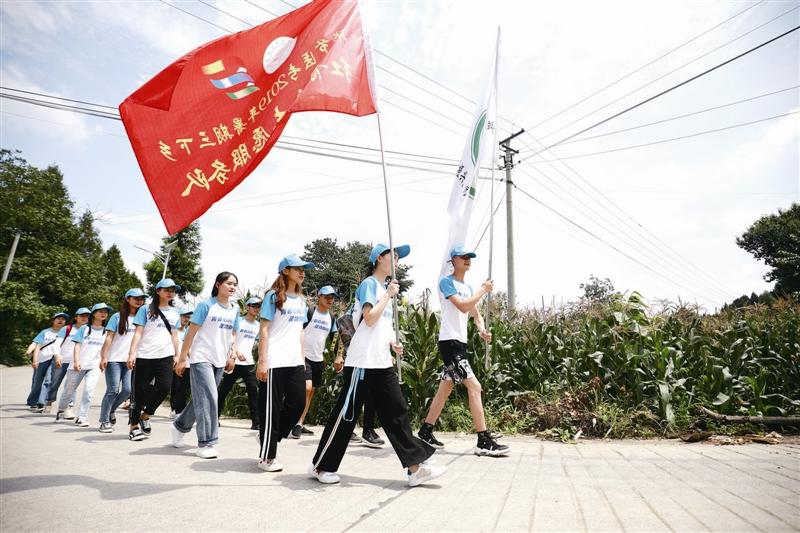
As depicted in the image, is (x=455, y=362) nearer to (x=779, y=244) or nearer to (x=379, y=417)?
(x=379, y=417)

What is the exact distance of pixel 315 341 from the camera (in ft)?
22.6

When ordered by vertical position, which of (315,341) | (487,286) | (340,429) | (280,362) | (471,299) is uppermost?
(487,286)

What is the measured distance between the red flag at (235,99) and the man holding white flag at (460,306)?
2168 mm

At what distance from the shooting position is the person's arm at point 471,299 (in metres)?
4.99

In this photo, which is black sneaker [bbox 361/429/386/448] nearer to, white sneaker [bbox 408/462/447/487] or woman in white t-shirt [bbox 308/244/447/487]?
woman in white t-shirt [bbox 308/244/447/487]

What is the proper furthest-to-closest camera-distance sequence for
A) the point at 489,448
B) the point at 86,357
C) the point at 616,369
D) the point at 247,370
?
1. the point at 86,357
2. the point at 247,370
3. the point at 616,369
4. the point at 489,448

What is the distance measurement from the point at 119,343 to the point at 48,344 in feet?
14.2

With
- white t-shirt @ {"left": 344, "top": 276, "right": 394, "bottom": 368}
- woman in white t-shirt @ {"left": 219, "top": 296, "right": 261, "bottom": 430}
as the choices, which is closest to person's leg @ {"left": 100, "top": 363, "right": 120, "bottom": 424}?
woman in white t-shirt @ {"left": 219, "top": 296, "right": 261, "bottom": 430}

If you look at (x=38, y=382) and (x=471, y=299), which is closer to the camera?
(x=471, y=299)

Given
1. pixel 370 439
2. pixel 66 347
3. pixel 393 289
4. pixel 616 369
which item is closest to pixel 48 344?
pixel 66 347

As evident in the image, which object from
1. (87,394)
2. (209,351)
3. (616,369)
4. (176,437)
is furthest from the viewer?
(87,394)

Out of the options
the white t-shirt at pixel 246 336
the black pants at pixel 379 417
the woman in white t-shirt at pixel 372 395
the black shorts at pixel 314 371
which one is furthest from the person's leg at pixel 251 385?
the black pants at pixel 379 417

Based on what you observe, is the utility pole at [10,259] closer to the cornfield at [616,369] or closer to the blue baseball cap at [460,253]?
the cornfield at [616,369]

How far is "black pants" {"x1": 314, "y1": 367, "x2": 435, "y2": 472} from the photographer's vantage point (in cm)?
393
